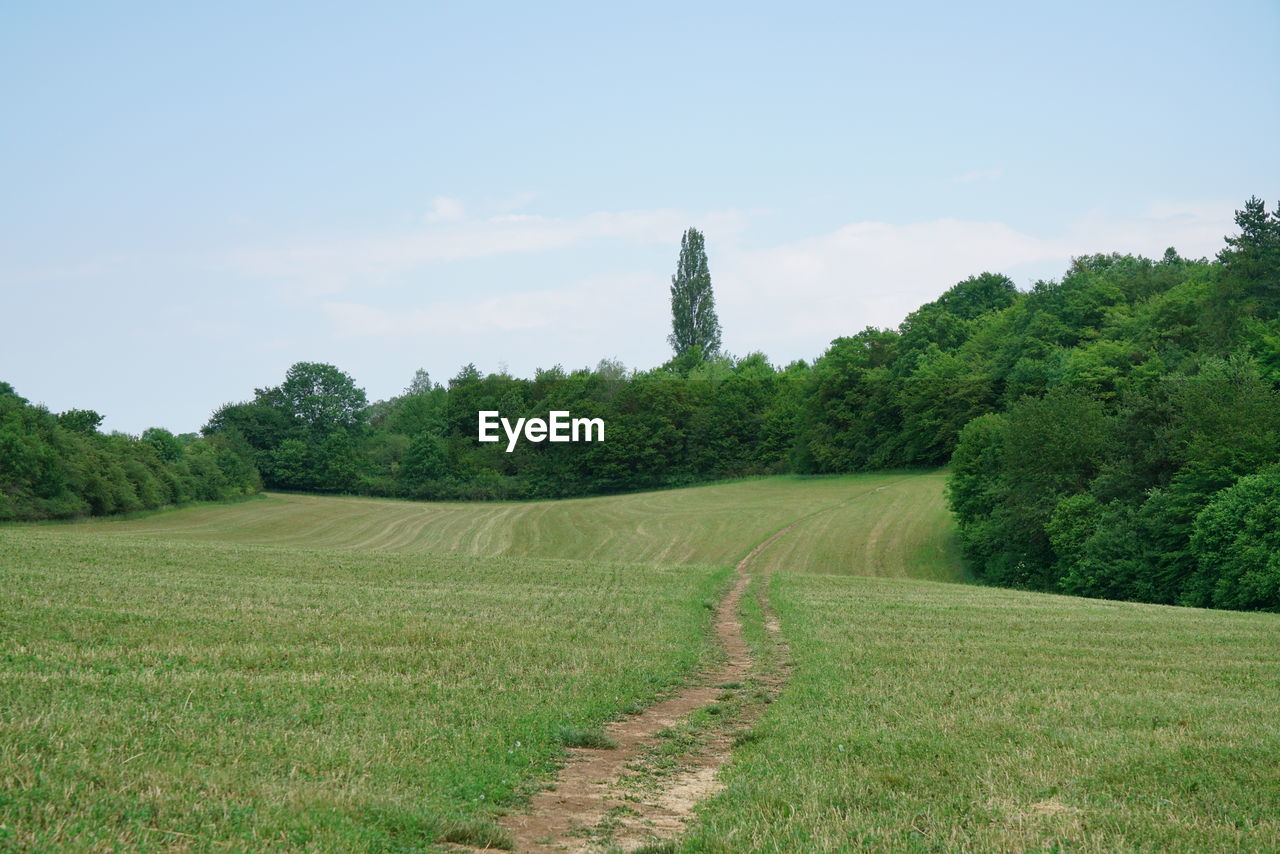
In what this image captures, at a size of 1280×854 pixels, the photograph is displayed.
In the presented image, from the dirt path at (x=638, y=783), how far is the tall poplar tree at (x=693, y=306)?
15061cm

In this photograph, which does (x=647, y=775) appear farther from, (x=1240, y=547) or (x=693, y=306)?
(x=693, y=306)

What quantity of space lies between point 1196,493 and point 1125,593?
679cm

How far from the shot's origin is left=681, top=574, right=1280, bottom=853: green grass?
964cm

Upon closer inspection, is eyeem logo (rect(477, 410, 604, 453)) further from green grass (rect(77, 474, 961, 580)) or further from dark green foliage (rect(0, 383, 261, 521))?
dark green foliage (rect(0, 383, 261, 521))

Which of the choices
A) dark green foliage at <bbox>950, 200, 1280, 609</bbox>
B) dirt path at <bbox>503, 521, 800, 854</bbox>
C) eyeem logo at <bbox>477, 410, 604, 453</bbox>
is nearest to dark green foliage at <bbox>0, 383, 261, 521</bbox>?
eyeem logo at <bbox>477, 410, 604, 453</bbox>

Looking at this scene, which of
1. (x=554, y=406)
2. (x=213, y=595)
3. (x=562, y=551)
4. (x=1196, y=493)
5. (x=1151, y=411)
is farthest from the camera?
(x=554, y=406)

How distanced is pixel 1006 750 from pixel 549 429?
117 metres

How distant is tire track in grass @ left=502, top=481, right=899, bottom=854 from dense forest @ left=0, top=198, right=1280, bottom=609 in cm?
3972

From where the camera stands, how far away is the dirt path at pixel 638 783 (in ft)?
32.1

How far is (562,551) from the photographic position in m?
76.0

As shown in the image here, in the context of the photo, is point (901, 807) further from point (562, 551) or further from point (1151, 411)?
point (562, 551)

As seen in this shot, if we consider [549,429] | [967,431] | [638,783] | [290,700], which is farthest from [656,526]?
Answer: [638,783]

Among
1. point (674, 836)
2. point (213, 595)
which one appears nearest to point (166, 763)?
point (674, 836)

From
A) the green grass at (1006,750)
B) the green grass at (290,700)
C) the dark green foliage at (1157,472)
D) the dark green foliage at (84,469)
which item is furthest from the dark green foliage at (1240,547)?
the dark green foliage at (84,469)
